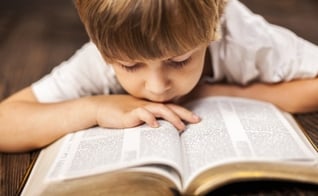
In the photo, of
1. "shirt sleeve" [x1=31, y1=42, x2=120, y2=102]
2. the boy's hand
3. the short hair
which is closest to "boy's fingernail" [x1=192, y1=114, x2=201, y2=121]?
the boy's hand

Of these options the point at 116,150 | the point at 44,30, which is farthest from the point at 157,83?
the point at 44,30

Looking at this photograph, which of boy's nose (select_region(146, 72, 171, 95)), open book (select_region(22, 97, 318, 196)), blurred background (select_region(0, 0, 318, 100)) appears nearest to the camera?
open book (select_region(22, 97, 318, 196))

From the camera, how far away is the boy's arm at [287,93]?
1015mm

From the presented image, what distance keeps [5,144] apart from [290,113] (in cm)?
54

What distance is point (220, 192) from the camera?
0.74 m

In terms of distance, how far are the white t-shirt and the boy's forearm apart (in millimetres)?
85

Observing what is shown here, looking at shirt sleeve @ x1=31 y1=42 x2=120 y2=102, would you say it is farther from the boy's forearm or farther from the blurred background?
the blurred background

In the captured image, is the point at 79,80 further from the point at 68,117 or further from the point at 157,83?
the point at 157,83

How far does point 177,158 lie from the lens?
0.74 metres

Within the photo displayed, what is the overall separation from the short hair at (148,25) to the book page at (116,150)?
12 cm

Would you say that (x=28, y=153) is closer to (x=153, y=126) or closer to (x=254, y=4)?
(x=153, y=126)

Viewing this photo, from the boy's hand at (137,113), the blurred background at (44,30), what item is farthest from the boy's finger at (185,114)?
the blurred background at (44,30)

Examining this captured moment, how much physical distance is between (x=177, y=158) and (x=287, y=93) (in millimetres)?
370

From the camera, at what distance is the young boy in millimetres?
759
